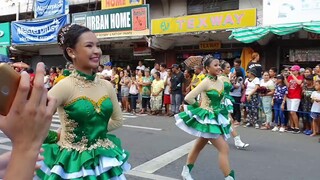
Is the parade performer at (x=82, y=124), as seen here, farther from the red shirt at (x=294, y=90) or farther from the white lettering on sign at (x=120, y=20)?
the white lettering on sign at (x=120, y=20)

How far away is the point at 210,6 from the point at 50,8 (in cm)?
870

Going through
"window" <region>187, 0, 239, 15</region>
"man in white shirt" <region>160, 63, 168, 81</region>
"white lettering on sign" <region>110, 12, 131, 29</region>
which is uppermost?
"window" <region>187, 0, 239, 15</region>

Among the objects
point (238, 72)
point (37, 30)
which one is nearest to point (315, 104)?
point (238, 72)

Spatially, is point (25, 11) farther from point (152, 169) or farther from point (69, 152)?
point (69, 152)

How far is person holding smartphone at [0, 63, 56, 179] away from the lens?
Result: 0.95m

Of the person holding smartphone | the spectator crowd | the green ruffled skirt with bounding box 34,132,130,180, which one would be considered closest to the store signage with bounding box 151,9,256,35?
the spectator crowd

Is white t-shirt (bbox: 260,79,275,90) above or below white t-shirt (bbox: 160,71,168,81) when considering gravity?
below

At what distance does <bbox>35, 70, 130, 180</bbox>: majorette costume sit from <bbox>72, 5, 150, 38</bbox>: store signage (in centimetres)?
1210

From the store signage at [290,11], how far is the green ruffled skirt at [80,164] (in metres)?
9.59

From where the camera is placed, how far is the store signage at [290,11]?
10.6 m

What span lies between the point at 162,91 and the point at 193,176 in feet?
23.0

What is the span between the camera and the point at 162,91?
1210 cm

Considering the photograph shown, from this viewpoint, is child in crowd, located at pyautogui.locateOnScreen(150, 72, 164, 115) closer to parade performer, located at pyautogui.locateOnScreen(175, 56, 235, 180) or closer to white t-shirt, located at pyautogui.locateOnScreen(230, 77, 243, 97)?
white t-shirt, located at pyautogui.locateOnScreen(230, 77, 243, 97)

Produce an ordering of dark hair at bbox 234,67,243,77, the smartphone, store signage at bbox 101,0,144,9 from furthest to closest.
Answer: store signage at bbox 101,0,144,9 → dark hair at bbox 234,67,243,77 → the smartphone
